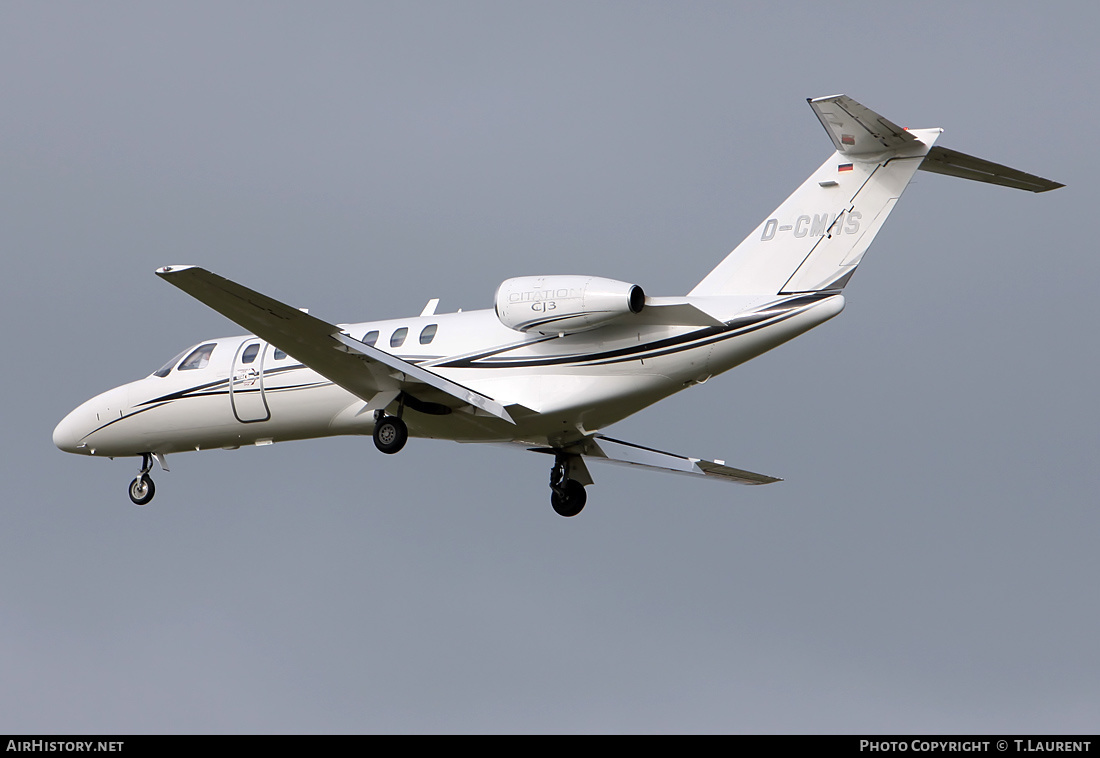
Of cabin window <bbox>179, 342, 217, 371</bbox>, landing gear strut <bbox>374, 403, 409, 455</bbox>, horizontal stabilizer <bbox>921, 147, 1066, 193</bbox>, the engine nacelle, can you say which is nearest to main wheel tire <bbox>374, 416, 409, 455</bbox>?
landing gear strut <bbox>374, 403, 409, 455</bbox>

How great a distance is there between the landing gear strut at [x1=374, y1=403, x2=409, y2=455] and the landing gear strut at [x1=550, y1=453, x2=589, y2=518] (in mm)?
3796

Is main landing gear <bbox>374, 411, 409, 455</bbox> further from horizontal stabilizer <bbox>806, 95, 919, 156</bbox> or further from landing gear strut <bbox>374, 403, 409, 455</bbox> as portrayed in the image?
horizontal stabilizer <bbox>806, 95, 919, 156</bbox>

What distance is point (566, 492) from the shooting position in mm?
25016

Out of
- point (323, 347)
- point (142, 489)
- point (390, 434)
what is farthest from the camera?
point (142, 489)

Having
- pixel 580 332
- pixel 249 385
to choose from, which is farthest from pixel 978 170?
pixel 249 385

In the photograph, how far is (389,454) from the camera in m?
22.2

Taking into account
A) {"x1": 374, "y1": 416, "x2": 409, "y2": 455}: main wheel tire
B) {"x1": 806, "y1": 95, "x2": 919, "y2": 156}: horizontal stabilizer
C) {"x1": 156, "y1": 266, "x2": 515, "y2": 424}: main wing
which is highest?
{"x1": 806, "y1": 95, "x2": 919, "y2": 156}: horizontal stabilizer

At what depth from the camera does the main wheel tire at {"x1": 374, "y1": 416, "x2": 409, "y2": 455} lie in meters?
22.1

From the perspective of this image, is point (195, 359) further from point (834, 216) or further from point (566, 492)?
point (834, 216)

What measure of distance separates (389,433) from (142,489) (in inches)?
268

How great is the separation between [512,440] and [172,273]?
6.68m

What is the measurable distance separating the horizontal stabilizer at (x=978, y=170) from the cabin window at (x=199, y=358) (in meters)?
12.7
